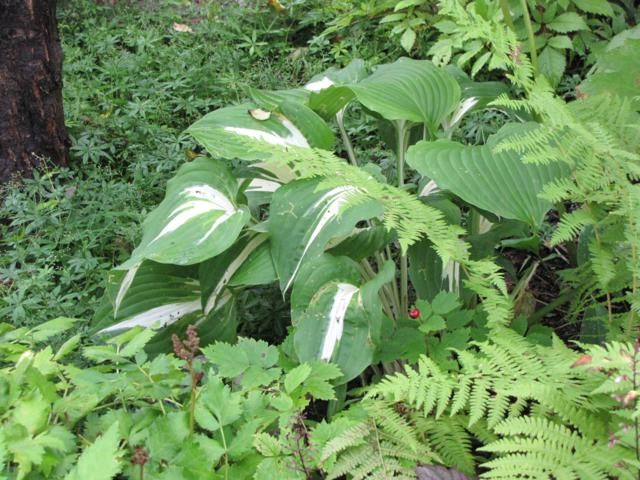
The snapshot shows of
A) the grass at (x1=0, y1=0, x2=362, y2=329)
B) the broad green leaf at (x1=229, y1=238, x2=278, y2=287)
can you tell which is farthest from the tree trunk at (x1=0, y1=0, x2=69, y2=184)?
the broad green leaf at (x1=229, y1=238, x2=278, y2=287)

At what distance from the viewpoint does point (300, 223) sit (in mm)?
1809

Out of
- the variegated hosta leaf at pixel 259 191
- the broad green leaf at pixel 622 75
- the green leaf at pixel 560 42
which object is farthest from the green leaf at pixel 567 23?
the variegated hosta leaf at pixel 259 191

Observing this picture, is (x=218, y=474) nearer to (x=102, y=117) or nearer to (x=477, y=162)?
(x=477, y=162)

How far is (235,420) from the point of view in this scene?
127cm

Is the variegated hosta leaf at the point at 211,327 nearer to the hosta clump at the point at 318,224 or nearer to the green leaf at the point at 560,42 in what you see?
the hosta clump at the point at 318,224

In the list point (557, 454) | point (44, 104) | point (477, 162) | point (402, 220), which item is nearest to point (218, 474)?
point (557, 454)

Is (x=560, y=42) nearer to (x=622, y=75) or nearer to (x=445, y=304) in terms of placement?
(x=622, y=75)

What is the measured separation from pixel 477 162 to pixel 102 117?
230 cm

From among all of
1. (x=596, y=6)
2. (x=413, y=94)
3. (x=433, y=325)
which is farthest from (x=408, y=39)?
(x=433, y=325)

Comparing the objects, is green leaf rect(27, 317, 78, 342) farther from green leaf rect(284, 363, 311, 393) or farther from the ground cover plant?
green leaf rect(284, 363, 311, 393)

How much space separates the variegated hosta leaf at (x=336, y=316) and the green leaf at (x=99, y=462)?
68cm

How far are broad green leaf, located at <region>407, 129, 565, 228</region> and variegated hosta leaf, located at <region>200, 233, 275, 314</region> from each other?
0.51 metres

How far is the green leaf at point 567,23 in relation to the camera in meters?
3.19

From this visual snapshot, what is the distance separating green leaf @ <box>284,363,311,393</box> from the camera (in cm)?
138
